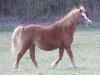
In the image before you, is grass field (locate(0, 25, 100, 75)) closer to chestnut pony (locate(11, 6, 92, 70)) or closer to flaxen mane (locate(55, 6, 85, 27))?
chestnut pony (locate(11, 6, 92, 70))

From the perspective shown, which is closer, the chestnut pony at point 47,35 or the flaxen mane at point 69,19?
the chestnut pony at point 47,35

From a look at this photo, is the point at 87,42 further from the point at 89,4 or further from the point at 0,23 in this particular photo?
the point at 89,4

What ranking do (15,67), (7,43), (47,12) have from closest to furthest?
(15,67) < (7,43) < (47,12)

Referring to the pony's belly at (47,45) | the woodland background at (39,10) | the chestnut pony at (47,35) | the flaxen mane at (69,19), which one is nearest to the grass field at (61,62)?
the chestnut pony at (47,35)

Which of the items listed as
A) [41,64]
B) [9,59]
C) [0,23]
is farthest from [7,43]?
[0,23]

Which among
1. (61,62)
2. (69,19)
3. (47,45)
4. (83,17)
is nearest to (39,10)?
(61,62)

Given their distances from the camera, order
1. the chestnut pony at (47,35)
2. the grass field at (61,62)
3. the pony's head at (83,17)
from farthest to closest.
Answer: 1. the pony's head at (83,17)
2. the chestnut pony at (47,35)
3. the grass field at (61,62)

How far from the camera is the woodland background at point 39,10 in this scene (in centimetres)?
3375

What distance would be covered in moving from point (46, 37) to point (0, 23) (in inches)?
853

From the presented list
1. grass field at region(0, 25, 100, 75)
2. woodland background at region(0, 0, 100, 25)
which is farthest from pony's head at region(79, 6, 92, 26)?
woodland background at region(0, 0, 100, 25)

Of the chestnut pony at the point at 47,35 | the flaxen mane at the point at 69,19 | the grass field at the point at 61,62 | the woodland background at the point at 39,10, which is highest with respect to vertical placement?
the flaxen mane at the point at 69,19

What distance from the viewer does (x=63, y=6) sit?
35094 millimetres

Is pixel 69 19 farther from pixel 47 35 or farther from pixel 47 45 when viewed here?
pixel 47 45

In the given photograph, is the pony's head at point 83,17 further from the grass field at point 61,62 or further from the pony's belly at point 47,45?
the grass field at point 61,62
